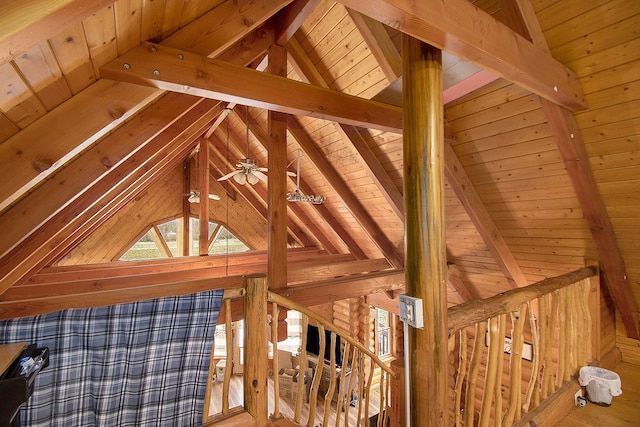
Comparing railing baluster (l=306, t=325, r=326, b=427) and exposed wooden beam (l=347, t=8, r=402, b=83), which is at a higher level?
exposed wooden beam (l=347, t=8, r=402, b=83)

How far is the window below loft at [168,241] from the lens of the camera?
7238 mm

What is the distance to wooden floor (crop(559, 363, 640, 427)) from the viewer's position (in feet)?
6.83

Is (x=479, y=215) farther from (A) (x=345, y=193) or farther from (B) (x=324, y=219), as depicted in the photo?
(B) (x=324, y=219)

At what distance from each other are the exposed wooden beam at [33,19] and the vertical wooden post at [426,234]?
4.16 ft

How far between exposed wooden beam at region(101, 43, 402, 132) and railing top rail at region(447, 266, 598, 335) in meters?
1.67

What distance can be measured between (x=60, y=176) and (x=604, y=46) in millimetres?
3507

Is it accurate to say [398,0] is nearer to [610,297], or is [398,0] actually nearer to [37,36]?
[37,36]

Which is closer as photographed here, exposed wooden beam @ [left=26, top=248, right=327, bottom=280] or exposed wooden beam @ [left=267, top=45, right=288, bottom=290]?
exposed wooden beam @ [left=267, top=45, right=288, bottom=290]

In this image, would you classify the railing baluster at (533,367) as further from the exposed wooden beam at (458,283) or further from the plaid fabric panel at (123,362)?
the exposed wooden beam at (458,283)

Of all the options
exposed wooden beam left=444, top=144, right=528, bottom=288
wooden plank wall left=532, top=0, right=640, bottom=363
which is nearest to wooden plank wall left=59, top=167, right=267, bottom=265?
exposed wooden beam left=444, top=144, right=528, bottom=288

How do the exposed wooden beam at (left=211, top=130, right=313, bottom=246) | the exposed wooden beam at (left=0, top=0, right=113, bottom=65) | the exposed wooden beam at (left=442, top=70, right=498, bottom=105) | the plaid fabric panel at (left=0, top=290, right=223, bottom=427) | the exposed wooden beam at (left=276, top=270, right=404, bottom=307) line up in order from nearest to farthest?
1. the exposed wooden beam at (left=0, top=0, right=113, bottom=65)
2. the plaid fabric panel at (left=0, top=290, right=223, bottom=427)
3. the exposed wooden beam at (left=442, top=70, right=498, bottom=105)
4. the exposed wooden beam at (left=276, top=270, right=404, bottom=307)
5. the exposed wooden beam at (left=211, top=130, right=313, bottom=246)

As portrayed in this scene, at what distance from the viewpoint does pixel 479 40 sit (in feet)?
4.89

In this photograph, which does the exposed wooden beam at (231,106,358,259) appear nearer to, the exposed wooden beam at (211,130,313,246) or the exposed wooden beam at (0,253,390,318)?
the exposed wooden beam at (0,253,390,318)

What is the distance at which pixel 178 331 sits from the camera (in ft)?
4.66
